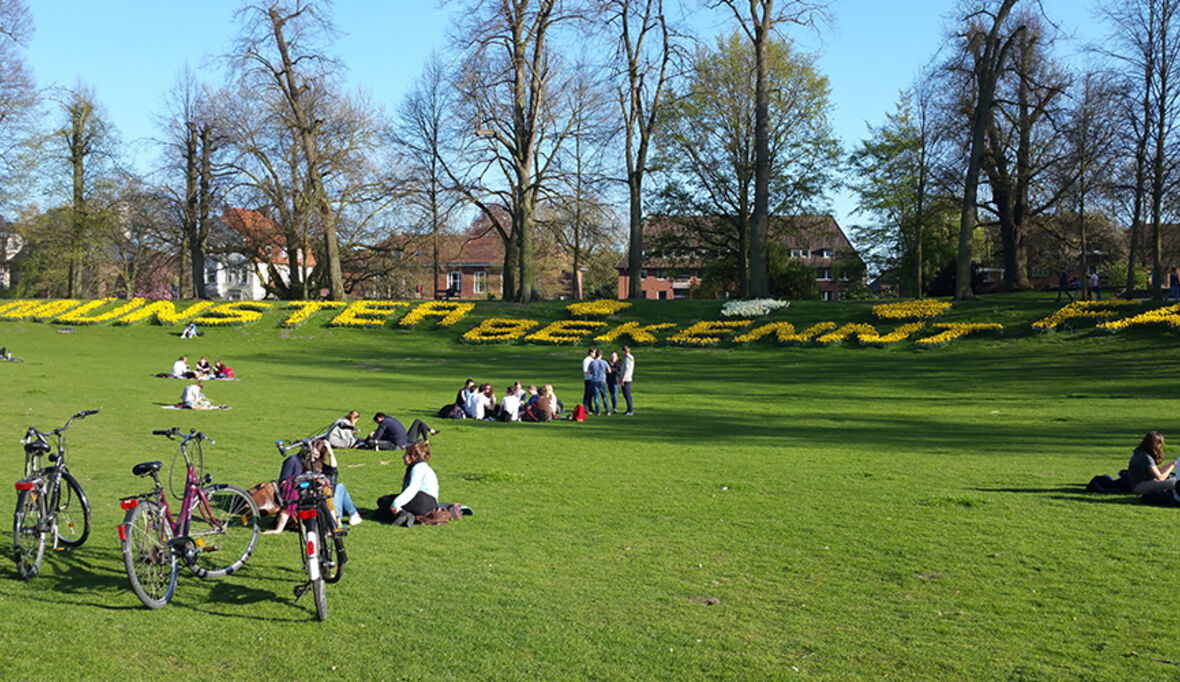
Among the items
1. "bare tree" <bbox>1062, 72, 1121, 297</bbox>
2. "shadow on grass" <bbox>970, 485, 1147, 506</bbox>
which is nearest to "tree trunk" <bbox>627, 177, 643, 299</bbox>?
"bare tree" <bbox>1062, 72, 1121, 297</bbox>

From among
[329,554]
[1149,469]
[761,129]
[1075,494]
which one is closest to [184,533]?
[329,554]

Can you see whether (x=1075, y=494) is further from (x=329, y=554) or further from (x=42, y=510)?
(x=42, y=510)

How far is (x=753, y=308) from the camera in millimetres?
42750

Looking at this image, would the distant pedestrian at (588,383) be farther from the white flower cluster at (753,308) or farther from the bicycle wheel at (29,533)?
the white flower cluster at (753,308)

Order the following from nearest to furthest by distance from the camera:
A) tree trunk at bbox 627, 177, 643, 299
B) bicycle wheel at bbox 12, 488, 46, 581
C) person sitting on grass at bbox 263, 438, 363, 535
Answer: bicycle wheel at bbox 12, 488, 46, 581, person sitting on grass at bbox 263, 438, 363, 535, tree trunk at bbox 627, 177, 643, 299

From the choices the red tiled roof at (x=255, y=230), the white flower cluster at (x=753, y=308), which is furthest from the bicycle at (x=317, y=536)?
the red tiled roof at (x=255, y=230)

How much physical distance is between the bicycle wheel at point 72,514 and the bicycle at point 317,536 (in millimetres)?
2512

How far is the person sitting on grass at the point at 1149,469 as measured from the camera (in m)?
11.4

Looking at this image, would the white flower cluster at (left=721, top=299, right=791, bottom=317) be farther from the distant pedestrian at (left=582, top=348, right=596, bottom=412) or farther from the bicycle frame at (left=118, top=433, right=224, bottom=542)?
the bicycle frame at (left=118, top=433, right=224, bottom=542)

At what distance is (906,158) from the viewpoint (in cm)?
6244

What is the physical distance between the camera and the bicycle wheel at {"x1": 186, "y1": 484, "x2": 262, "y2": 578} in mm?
7836

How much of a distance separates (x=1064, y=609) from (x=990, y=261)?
6816 cm

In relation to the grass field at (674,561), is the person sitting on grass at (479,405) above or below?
above

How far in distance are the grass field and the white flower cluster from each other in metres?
20.4
